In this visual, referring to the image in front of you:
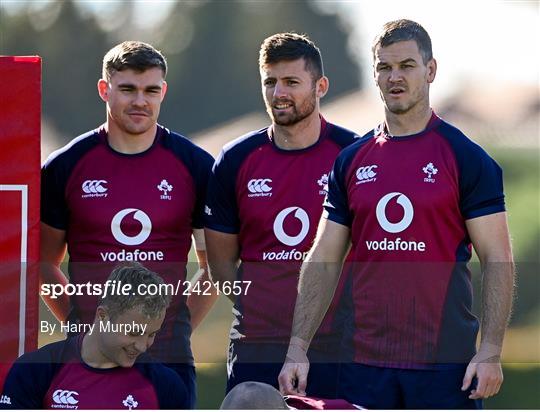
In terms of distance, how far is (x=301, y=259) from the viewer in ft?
14.6

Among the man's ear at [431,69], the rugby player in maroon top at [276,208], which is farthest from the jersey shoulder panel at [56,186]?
the man's ear at [431,69]

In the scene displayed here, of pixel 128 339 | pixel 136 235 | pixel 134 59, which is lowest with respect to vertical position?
pixel 128 339

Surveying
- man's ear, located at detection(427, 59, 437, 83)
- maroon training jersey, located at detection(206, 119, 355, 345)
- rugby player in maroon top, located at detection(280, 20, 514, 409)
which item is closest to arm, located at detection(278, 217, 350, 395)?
rugby player in maroon top, located at detection(280, 20, 514, 409)

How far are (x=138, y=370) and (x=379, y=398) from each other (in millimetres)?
831

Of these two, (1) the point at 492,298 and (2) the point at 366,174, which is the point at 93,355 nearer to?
(2) the point at 366,174

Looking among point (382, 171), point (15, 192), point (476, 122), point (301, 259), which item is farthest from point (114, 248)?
point (476, 122)

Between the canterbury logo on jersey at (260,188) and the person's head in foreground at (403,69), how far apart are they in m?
0.61

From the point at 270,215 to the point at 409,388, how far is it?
2.90 feet

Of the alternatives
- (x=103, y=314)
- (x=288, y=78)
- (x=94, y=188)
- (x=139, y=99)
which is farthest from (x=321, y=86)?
(x=103, y=314)

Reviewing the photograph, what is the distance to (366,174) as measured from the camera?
13.5 ft

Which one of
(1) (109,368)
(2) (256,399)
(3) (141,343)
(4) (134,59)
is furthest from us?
(4) (134,59)

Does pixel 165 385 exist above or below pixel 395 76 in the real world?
below

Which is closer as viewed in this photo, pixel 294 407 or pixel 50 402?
pixel 294 407

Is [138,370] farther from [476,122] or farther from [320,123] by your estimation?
[476,122]
